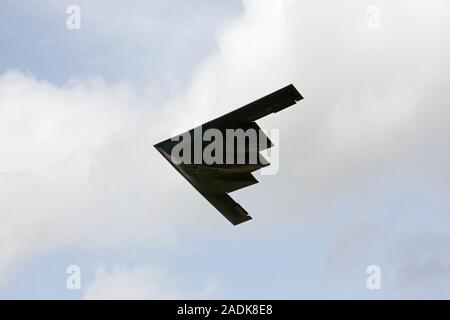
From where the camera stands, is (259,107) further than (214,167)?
No

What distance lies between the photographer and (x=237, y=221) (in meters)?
32.2

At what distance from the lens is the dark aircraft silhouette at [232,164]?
25.9 metres

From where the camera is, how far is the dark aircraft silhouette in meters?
25.9

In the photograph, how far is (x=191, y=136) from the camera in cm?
2678

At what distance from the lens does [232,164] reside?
28438 millimetres
